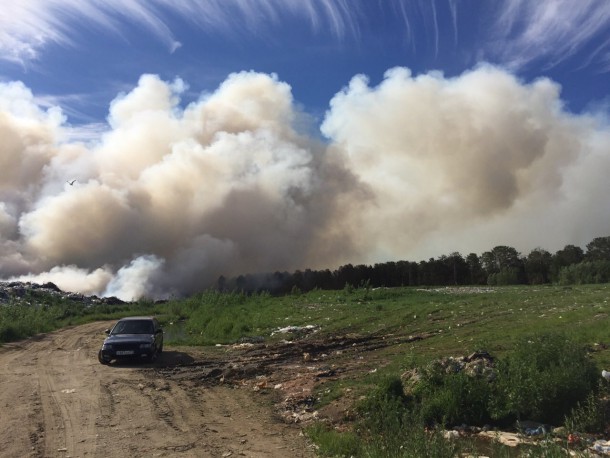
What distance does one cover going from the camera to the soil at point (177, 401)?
9.59 m

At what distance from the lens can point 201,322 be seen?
123 feet

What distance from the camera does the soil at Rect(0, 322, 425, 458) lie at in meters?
9.59

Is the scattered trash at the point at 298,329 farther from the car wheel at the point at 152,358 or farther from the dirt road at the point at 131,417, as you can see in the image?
the dirt road at the point at 131,417

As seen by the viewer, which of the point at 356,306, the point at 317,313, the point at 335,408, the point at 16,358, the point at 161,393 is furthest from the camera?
the point at 356,306

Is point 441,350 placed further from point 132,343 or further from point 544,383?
point 132,343

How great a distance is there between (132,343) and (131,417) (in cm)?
953

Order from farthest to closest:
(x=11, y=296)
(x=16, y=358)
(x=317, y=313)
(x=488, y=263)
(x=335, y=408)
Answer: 1. (x=488, y=263)
2. (x=11, y=296)
3. (x=317, y=313)
4. (x=16, y=358)
5. (x=335, y=408)

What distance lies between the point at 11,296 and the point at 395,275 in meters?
66.8

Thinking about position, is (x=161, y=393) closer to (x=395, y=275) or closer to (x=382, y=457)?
(x=382, y=457)

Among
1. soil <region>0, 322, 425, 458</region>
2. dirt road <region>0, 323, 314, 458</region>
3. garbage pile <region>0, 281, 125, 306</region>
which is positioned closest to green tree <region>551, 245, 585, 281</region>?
garbage pile <region>0, 281, 125, 306</region>

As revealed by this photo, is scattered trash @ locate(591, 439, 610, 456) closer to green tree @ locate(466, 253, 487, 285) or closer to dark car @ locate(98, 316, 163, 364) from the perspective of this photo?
dark car @ locate(98, 316, 163, 364)

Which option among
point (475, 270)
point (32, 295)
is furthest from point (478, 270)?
point (32, 295)

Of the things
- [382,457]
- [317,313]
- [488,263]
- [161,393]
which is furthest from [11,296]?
[488,263]

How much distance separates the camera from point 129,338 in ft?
69.3
